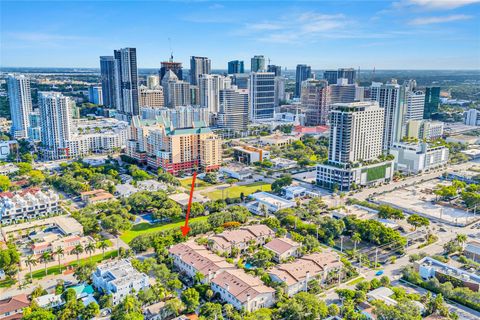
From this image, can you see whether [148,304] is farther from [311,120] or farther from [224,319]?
[311,120]

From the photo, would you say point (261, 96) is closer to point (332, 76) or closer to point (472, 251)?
point (332, 76)

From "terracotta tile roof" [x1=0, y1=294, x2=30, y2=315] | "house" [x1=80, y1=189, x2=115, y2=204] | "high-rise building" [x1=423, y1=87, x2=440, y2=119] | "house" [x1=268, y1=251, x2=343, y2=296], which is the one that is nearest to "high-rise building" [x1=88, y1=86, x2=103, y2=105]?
"house" [x1=80, y1=189, x2=115, y2=204]

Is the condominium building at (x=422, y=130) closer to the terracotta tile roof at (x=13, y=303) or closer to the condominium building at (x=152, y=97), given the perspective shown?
the condominium building at (x=152, y=97)

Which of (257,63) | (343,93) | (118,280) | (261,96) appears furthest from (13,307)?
(257,63)

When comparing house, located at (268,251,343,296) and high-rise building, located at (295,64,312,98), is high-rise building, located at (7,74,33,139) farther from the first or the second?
high-rise building, located at (295,64,312,98)

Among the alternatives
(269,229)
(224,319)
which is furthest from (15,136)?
(224,319)

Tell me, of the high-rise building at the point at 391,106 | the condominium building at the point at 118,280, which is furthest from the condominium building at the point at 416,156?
the condominium building at the point at 118,280
